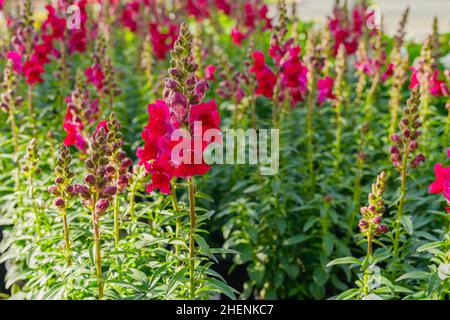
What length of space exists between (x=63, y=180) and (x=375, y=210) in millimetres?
1495

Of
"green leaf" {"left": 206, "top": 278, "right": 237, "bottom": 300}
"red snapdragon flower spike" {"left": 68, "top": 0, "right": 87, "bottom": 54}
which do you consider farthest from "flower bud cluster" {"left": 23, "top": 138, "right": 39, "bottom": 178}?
"red snapdragon flower spike" {"left": 68, "top": 0, "right": 87, "bottom": 54}

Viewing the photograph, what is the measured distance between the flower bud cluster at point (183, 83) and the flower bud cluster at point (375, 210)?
0.96 meters

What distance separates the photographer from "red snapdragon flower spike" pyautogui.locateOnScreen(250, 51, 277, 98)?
4551 mm

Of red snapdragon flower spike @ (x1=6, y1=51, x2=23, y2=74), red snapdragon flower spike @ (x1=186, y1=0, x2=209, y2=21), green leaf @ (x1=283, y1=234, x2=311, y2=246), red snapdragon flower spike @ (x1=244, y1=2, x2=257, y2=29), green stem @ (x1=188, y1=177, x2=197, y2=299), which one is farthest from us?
red snapdragon flower spike @ (x1=186, y1=0, x2=209, y2=21)

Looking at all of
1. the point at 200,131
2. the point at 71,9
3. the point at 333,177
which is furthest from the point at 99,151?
the point at 71,9

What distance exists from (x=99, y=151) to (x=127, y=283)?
27.7 inches

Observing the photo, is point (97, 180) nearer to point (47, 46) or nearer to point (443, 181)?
point (443, 181)

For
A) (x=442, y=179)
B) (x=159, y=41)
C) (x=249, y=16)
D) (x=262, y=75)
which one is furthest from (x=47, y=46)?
(x=442, y=179)

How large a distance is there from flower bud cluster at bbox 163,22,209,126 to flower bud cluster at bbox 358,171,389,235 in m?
0.96

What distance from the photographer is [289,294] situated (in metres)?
4.66

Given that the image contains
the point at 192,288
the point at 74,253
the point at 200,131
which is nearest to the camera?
the point at 200,131

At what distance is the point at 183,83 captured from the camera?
9.36 feet

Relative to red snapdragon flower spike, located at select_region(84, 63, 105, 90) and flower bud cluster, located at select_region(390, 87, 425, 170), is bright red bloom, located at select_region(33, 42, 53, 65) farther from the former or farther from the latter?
flower bud cluster, located at select_region(390, 87, 425, 170)

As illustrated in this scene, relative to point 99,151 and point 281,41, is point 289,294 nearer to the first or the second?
point 281,41
